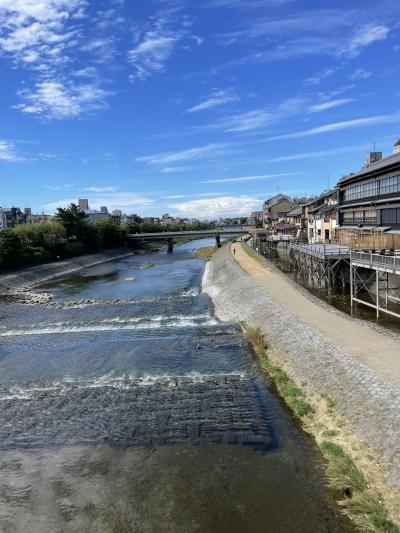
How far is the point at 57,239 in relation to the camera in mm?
70000

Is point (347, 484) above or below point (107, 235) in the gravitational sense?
below

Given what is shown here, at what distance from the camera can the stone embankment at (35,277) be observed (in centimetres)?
3956

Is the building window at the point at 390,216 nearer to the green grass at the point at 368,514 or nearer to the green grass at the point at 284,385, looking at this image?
the green grass at the point at 284,385

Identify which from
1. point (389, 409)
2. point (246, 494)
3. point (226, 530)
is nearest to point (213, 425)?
point (246, 494)

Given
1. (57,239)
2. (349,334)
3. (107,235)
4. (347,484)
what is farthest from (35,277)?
(347,484)

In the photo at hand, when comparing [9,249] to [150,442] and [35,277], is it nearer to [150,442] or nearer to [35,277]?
[35,277]

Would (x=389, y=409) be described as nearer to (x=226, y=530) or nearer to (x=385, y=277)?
(x=226, y=530)

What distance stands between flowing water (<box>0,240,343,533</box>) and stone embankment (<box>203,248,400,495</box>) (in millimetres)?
1455

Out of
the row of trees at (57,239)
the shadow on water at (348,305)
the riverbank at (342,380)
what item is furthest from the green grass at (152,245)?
the riverbank at (342,380)

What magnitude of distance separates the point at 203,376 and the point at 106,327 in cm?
1113

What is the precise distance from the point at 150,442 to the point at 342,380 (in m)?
6.83

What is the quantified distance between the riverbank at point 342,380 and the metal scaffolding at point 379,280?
177 inches

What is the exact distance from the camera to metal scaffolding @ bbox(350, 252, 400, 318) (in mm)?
24234

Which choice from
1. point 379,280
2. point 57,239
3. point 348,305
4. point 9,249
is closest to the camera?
point 379,280
